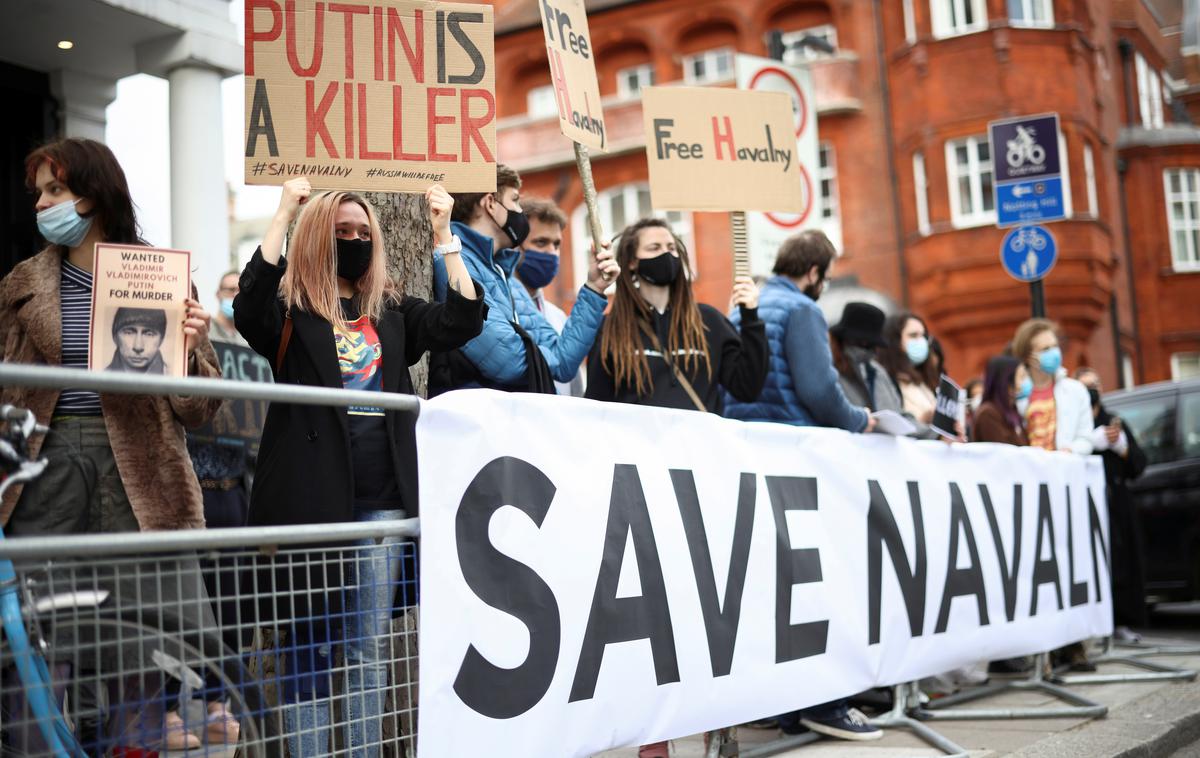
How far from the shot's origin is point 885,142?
29062 millimetres

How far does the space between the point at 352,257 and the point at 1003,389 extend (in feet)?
18.9

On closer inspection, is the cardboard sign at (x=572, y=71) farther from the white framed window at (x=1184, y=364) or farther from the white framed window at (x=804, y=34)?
the white framed window at (x=1184, y=364)

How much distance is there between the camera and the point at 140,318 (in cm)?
352

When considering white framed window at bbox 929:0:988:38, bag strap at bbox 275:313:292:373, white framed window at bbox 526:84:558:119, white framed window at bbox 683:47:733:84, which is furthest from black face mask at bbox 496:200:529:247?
white framed window at bbox 526:84:558:119

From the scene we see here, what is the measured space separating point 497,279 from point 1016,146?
8.13 metres

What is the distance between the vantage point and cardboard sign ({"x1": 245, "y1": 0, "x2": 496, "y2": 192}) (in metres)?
4.43

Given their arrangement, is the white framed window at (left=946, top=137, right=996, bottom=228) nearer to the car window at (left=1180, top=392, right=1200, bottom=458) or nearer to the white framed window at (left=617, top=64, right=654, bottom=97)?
the white framed window at (left=617, top=64, right=654, bottom=97)

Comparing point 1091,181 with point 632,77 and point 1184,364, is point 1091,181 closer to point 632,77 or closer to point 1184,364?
point 1184,364

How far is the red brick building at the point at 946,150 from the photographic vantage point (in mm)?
27469

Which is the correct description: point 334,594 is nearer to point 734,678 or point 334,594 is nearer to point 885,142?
point 734,678

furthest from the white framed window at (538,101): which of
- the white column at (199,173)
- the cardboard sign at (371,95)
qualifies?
the cardboard sign at (371,95)

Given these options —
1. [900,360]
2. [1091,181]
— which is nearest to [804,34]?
[1091,181]

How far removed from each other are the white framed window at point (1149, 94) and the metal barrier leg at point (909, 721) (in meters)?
31.6

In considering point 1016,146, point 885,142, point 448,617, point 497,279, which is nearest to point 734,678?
point 448,617
